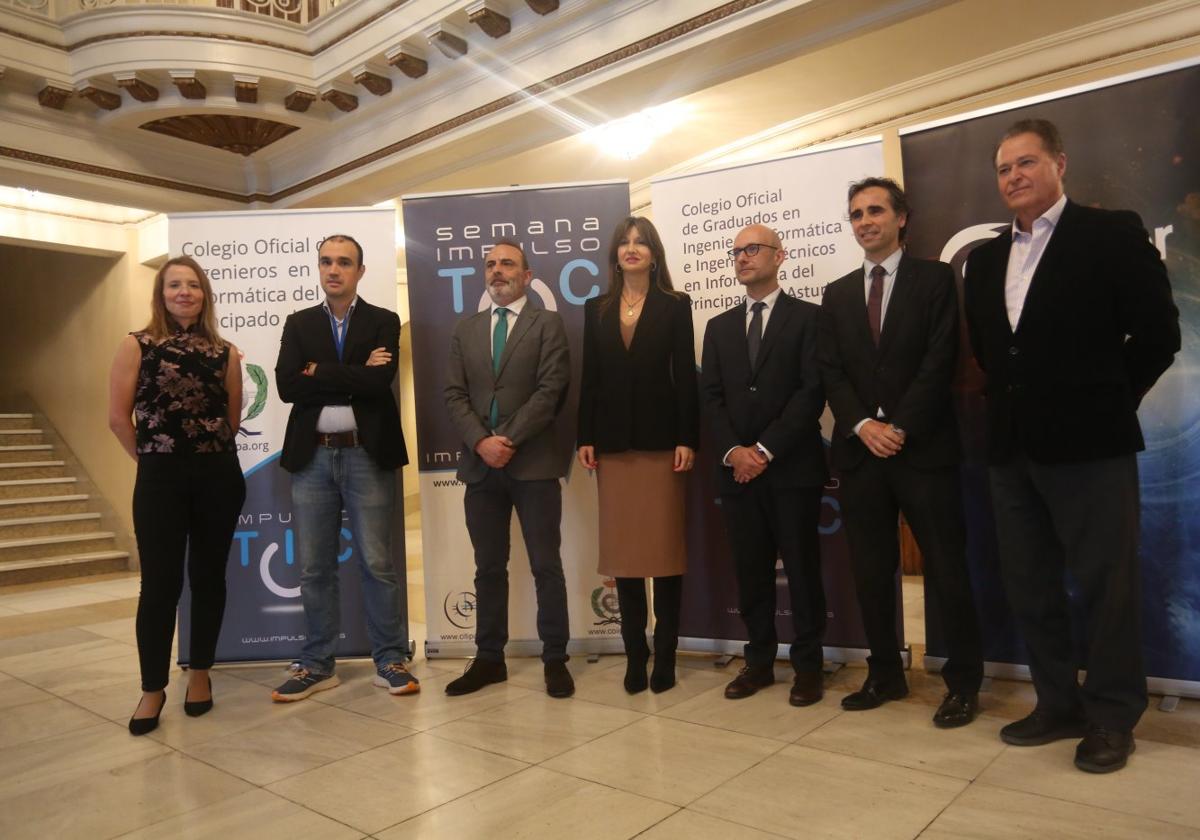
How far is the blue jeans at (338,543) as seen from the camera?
10.8 ft

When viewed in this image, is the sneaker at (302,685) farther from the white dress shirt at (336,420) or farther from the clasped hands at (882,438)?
the clasped hands at (882,438)

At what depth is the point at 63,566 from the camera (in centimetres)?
736

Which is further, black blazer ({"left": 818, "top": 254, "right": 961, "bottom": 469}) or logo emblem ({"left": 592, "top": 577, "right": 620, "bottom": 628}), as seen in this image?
logo emblem ({"left": 592, "top": 577, "right": 620, "bottom": 628})

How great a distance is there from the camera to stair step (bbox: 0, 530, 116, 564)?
731 centimetres

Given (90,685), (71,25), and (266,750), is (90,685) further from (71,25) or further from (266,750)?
(71,25)

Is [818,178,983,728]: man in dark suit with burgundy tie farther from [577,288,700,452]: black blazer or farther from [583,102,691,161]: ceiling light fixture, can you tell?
[583,102,691,161]: ceiling light fixture

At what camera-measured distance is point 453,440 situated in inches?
147

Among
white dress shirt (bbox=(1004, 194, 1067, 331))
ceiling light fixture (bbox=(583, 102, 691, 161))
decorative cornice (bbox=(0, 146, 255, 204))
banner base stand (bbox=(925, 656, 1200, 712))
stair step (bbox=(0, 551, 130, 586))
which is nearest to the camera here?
white dress shirt (bbox=(1004, 194, 1067, 331))

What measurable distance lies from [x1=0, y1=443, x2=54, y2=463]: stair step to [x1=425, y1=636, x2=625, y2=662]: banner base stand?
23.0 ft

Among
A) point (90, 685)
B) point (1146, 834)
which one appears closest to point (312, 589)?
point (90, 685)

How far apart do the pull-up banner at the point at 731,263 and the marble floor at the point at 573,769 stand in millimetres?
249

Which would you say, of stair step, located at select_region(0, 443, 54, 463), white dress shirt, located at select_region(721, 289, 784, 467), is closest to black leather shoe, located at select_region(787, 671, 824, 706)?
white dress shirt, located at select_region(721, 289, 784, 467)

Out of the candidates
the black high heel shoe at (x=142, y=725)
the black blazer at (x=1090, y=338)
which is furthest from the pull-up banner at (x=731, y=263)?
the black high heel shoe at (x=142, y=725)

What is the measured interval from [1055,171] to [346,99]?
504 centimetres
